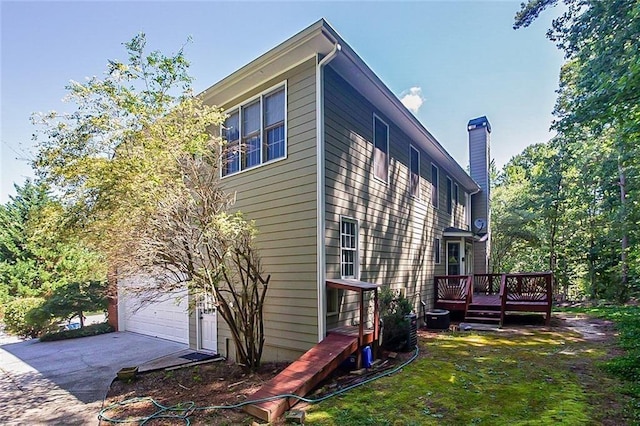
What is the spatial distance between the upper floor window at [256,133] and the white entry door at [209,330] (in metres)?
3.41

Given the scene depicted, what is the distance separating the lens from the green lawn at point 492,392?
12.9 feet

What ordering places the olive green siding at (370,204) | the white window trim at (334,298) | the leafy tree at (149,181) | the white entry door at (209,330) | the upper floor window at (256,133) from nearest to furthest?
the leafy tree at (149,181) < the white window trim at (334,298) < the olive green siding at (370,204) < the upper floor window at (256,133) < the white entry door at (209,330)

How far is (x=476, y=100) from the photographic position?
21625 mm

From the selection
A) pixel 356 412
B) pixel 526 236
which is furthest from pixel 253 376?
pixel 526 236

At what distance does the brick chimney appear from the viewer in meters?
15.8

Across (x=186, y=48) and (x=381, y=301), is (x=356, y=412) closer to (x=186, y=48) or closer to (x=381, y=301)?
(x=381, y=301)

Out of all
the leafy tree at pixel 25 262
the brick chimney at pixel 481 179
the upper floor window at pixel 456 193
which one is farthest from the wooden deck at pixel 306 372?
the leafy tree at pixel 25 262

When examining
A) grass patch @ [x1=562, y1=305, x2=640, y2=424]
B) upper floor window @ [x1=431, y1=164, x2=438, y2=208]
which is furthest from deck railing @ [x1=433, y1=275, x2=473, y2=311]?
grass patch @ [x1=562, y1=305, x2=640, y2=424]

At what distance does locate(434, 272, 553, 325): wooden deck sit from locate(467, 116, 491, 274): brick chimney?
5.25 meters

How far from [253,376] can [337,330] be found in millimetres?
1622

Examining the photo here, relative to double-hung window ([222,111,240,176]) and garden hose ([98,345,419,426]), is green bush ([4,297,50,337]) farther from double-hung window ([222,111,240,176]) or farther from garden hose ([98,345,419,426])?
garden hose ([98,345,419,426])

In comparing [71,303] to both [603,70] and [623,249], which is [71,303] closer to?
[603,70]

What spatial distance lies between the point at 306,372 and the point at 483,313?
7.08 m

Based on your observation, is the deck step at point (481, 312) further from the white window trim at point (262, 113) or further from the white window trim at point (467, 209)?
the white window trim at point (262, 113)
